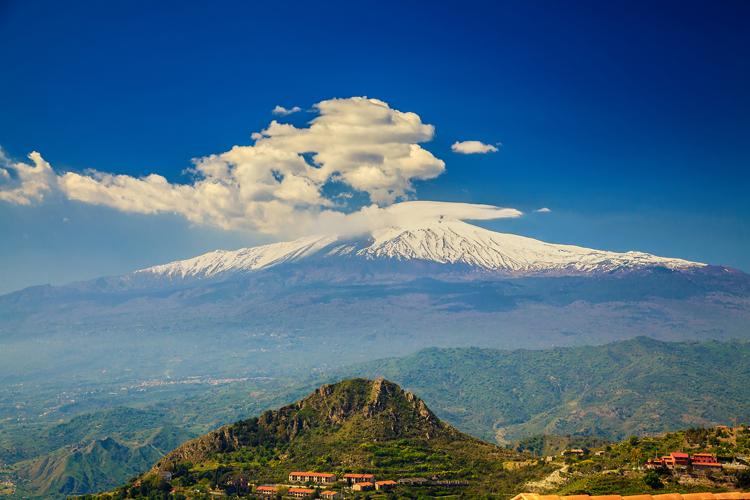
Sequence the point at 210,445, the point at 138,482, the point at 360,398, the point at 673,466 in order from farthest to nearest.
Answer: the point at 360,398 < the point at 210,445 < the point at 138,482 < the point at 673,466

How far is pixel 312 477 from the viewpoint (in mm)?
97750

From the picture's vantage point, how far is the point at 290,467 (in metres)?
104

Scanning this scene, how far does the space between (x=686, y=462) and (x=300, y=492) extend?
40985 mm

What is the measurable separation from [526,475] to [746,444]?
24.4 m

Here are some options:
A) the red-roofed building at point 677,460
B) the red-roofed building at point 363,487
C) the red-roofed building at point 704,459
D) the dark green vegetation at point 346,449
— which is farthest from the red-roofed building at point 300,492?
the red-roofed building at point 704,459

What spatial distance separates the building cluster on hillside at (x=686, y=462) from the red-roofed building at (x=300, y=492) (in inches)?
1425

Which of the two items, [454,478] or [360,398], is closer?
[454,478]

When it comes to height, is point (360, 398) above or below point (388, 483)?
above

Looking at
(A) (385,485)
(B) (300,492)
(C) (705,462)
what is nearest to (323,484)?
(B) (300,492)

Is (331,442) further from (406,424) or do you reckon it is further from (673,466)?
(673,466)

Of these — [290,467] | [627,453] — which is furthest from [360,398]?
[627,453]

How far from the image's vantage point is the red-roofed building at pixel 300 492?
93.0 m

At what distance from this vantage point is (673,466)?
79.6 meters

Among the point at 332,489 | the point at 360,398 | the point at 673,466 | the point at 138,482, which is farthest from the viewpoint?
the point at 360,398
